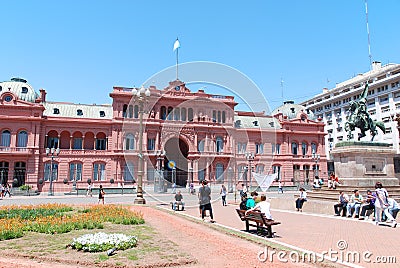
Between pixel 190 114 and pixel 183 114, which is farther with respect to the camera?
pixel 190 114

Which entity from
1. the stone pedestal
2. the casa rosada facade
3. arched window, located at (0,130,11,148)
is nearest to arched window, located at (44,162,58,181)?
the casa rosada facade

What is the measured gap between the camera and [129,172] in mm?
46438

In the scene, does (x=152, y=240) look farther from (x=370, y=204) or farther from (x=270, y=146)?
(x=270, y=146)

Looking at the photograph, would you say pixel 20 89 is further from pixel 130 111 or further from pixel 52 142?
pixel 130 111

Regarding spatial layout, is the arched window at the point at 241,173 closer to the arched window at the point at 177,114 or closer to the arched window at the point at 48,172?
the arched window at the point at 177,114

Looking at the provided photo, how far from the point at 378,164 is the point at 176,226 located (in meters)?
12.8

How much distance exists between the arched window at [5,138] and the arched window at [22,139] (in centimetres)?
120

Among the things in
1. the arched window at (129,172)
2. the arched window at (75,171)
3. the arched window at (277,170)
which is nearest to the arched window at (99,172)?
the arched window at (75,171)

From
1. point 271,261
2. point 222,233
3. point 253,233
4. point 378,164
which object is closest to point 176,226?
point 222,233

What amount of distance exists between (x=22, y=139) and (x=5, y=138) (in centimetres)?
206

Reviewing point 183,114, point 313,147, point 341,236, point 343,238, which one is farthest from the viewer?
point 313,147

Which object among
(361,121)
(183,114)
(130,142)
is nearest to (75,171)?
(130,142)

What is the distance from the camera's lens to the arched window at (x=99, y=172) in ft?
150

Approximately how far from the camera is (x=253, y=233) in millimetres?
10641
